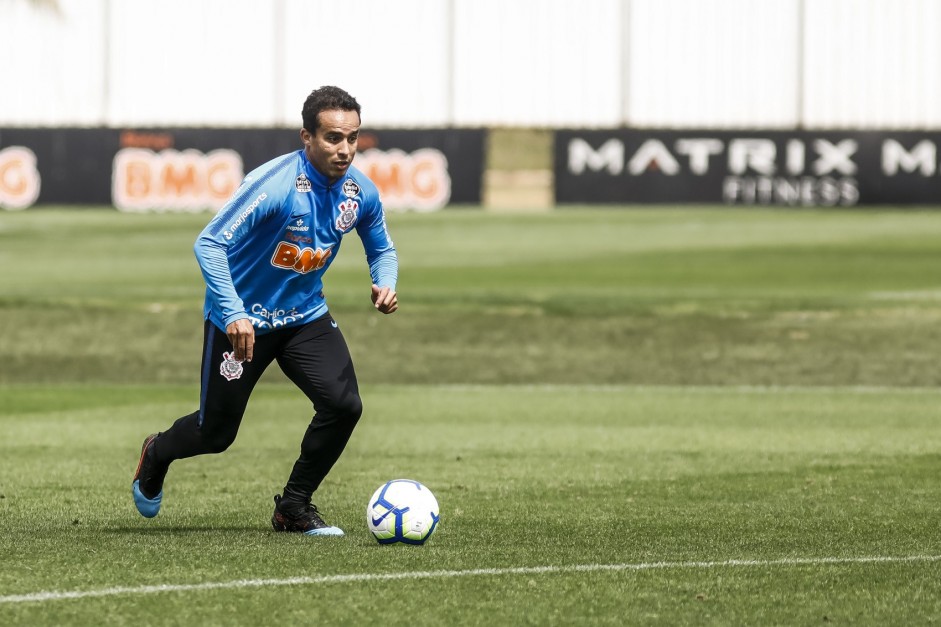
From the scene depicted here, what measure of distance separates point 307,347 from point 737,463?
150 inches

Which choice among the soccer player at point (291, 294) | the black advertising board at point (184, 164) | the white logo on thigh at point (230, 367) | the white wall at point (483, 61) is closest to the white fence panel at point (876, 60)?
the white wall at point (483, 61)

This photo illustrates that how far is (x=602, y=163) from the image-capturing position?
114 feet

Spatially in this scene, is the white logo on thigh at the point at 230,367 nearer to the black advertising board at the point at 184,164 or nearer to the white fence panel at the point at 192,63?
the black advertising board at the point at 184,164

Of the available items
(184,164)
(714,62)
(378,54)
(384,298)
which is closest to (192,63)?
(378,54)

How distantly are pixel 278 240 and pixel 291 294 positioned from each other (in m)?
0.30

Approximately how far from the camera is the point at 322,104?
7.44 m

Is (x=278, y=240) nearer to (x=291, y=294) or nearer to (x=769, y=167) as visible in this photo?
(x=291, y=294)

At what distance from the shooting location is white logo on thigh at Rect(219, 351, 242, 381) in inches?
302

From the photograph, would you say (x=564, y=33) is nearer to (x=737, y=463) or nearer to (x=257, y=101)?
(x=257, y=101)

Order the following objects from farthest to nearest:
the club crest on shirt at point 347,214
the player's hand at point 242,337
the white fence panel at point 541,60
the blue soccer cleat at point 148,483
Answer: the white fence panel at point 541,60 < the blue soccer cleat at point 148,483 < the club crest on shirt at point 347,214 < the player's hand at point 242,337

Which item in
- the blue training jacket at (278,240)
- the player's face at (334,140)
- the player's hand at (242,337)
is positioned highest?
the player's face at (334,140)

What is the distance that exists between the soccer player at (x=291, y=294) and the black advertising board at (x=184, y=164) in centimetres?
2662

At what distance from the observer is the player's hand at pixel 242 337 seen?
723cm

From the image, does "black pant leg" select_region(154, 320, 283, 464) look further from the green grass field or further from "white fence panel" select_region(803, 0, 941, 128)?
"white fence panel" select_region(803, 0, 941, 128)
